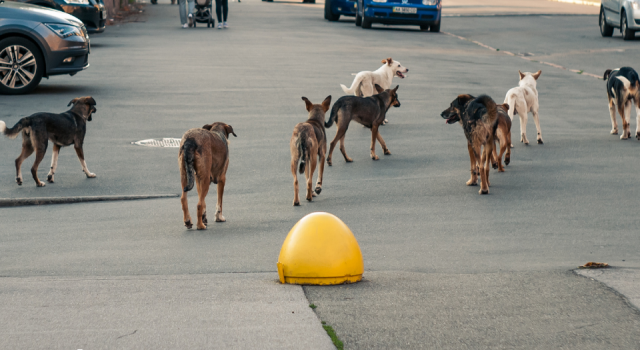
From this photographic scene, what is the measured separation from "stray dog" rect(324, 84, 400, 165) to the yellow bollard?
5.22m

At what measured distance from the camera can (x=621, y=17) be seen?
91.2 feet

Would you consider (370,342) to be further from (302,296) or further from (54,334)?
(54,334)

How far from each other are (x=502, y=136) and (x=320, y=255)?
5.64m

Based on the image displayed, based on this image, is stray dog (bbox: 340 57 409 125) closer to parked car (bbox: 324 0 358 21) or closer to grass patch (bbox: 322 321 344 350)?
grass patch (bbox: 322 321 344 350)

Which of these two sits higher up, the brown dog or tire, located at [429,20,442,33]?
the brown dog

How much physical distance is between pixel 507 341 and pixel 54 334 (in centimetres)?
261

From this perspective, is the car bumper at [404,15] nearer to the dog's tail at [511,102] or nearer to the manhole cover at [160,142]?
the dog's tail at [511,102]

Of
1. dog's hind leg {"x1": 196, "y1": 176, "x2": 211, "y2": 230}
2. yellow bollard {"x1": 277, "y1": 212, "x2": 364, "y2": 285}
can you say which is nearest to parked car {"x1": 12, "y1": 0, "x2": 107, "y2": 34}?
dog's hind leg {"x1": 196, "y1": 176, "x2": 211, "y2": 230}

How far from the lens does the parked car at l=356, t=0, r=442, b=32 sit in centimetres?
3078

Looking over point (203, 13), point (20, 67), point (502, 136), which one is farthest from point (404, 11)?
point (502, 136)

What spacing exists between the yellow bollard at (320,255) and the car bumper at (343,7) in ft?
105

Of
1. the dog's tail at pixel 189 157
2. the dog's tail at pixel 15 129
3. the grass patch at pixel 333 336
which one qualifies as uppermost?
the dog's tail at pixel 189 157

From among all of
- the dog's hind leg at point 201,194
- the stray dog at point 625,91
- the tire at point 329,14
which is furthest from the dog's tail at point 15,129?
the tire at point 329,14

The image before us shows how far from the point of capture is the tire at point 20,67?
15656 mm
